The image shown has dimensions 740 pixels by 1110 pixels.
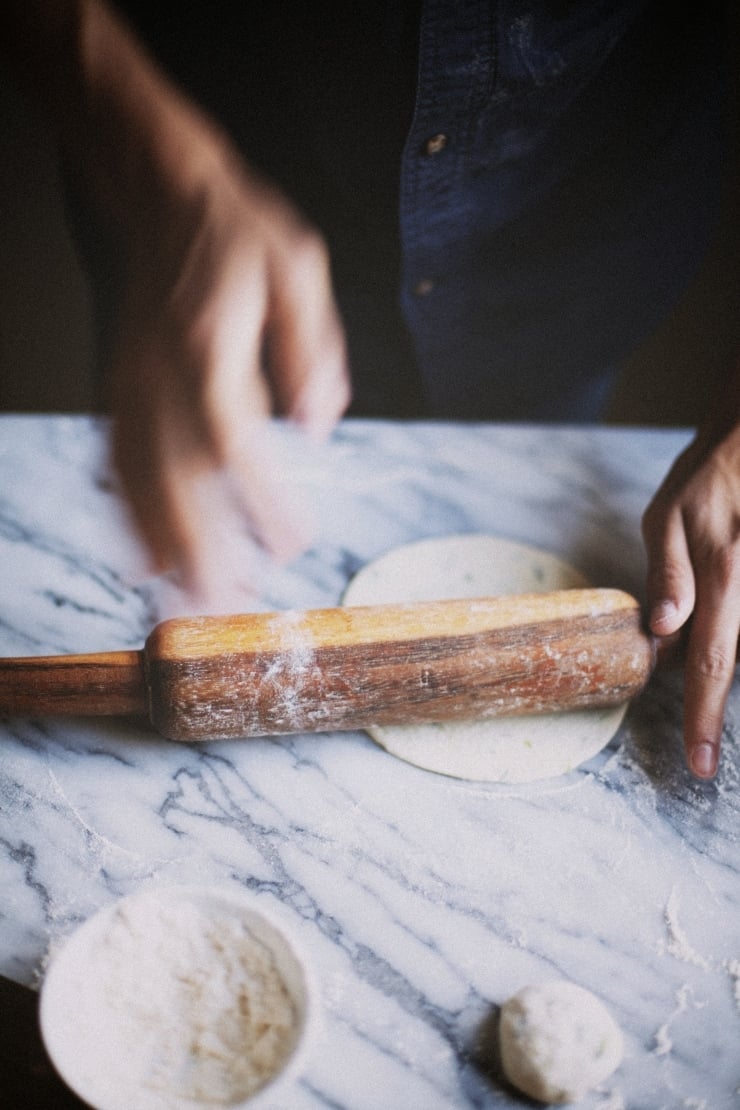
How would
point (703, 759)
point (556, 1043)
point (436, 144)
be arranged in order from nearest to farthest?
point (556, 1043) < point (703, 759) < point (436, 144)

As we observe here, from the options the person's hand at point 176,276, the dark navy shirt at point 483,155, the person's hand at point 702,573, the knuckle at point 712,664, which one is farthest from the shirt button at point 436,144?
the knuckle at point 712,664

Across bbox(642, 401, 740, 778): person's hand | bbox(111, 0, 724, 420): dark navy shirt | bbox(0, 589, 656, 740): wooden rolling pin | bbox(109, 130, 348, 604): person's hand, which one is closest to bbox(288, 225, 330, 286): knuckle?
bbox(109, 130, 348, 604): person's hand

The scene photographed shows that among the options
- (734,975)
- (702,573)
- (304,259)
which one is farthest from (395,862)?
(304,259)

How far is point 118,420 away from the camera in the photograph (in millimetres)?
925

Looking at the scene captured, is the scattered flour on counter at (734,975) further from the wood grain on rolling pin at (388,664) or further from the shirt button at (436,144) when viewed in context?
the shirt button at (436,144)

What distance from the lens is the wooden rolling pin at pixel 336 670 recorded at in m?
0.83

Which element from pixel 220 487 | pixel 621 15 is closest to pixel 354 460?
pixel 220 487

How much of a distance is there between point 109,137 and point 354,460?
21.8 inches

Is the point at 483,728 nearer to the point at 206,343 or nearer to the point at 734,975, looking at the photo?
the point at 734,975

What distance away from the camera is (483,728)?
936mm

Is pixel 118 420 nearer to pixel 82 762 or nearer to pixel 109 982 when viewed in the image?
pixel 82 762

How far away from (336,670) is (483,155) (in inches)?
27.8

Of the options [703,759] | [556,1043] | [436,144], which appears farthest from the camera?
[436,144]

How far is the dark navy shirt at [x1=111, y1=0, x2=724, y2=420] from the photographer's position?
0.98 metres
